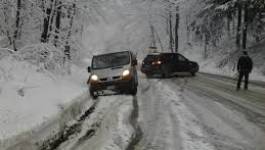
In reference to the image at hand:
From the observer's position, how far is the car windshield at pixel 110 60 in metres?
19.2

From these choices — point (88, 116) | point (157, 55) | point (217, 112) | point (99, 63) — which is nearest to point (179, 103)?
point (217, 112)

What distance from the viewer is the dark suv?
1169 inches

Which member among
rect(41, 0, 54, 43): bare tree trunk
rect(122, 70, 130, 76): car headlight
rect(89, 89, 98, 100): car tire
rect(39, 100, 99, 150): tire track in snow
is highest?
rect(41, 0, 54, 43): bare tree trunk

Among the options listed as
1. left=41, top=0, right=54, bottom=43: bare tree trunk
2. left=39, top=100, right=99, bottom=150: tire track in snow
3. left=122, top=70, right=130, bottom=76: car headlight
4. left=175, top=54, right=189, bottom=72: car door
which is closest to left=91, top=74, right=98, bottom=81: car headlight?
left=122, top=70, right=130, bottom=76: car headlight

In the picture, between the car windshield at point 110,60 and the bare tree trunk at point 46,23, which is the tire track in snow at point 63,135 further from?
the bare tree trunk at point 46,23

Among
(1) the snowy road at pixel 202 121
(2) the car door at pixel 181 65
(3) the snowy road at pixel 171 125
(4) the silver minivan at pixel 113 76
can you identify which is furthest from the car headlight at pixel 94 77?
(2) the car door at pixel 181 65

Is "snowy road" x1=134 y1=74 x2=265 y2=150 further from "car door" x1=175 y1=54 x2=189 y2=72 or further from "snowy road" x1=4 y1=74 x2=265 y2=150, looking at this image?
"car door" x1=175 y1=54 x2=189 y2=72

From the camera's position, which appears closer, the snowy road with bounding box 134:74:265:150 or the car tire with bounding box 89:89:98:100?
the snowy road with bounding box 134:74:265:150

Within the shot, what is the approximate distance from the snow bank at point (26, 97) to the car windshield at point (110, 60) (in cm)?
146

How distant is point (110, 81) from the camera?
60.0ft

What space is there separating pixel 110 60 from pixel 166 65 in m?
10.7

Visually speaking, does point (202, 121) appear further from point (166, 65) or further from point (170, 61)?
point (170, 61)

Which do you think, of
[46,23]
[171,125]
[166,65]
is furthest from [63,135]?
[166,65]

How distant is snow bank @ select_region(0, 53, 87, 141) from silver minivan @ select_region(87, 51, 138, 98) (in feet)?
3.10
